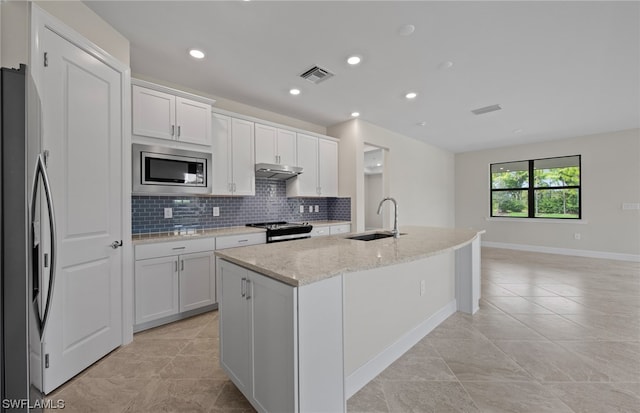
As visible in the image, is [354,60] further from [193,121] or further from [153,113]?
[153,113]

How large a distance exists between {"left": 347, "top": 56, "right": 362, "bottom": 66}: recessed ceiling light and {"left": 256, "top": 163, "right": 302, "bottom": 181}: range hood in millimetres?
1582

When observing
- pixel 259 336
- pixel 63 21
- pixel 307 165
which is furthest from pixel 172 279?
pixel 307 165

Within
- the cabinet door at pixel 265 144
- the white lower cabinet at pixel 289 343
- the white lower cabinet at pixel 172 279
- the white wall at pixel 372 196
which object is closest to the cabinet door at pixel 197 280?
the white lower cabinet at pixel 172 279

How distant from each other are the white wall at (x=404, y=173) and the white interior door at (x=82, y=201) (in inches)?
127

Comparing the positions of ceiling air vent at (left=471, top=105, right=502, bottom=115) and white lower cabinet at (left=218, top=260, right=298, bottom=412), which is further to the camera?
ceiling air vent at (left=471, top=105, right=502, bottom=115)

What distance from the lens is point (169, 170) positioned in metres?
2.66

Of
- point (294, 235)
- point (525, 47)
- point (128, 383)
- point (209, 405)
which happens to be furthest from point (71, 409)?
point (525, 47)

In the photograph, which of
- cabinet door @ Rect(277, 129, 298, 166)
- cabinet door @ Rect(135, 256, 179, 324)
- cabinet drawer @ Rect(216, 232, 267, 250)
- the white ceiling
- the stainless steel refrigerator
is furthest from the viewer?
cabinet door @ Rect(277, 129, 298, 166)

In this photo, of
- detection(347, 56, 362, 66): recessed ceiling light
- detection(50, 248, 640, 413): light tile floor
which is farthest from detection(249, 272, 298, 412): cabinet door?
detection(347, 56, 362, 66): recessed ceiling light

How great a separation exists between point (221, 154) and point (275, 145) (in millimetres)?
837

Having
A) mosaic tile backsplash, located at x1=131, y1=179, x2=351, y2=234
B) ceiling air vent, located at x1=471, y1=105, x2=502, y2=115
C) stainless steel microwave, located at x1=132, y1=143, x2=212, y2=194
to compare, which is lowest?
mosaic tile backsplash, located at x1=131, y1=179, x2=351, y2=234

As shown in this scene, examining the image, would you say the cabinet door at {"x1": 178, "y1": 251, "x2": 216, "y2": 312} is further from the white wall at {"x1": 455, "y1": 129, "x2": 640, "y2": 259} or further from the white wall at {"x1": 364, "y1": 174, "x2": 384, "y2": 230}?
the white wall at {"x1": 455, "y1": 129, "x2": 640, "y2": 259}

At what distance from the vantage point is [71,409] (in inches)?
58.7

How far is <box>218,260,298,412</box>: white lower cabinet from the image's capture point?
3.76 feet
